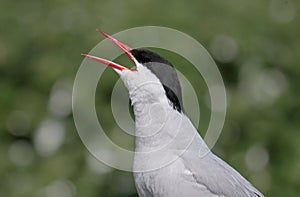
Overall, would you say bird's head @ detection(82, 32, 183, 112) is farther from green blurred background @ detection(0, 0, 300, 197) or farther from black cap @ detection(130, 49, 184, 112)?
green blurred background @ detection(0, 0, 300, 197)

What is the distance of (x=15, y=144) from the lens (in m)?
7.18

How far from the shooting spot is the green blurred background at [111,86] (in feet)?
21.1

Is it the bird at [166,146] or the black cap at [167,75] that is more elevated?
the black cap at [167,75]

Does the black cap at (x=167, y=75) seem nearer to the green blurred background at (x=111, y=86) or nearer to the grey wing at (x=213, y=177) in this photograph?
the grey wing at (x=213, y=177)

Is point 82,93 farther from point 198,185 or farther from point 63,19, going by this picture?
point 198,185

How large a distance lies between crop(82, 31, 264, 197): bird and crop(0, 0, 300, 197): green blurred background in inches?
80.3

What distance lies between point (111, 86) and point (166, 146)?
2.60 m

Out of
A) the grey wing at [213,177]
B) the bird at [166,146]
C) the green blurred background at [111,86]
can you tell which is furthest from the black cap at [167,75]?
the green blurred background at [111,86]

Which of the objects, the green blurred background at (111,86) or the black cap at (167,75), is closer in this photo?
the black cap at (167,75)

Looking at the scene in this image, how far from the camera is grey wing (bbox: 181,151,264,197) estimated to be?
12.1 ft

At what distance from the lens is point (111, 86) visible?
626 cm

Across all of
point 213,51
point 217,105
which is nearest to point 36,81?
point 213,51

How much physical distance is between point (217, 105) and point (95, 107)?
1.05 m

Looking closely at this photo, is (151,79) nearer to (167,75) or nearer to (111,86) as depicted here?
(167,75)
